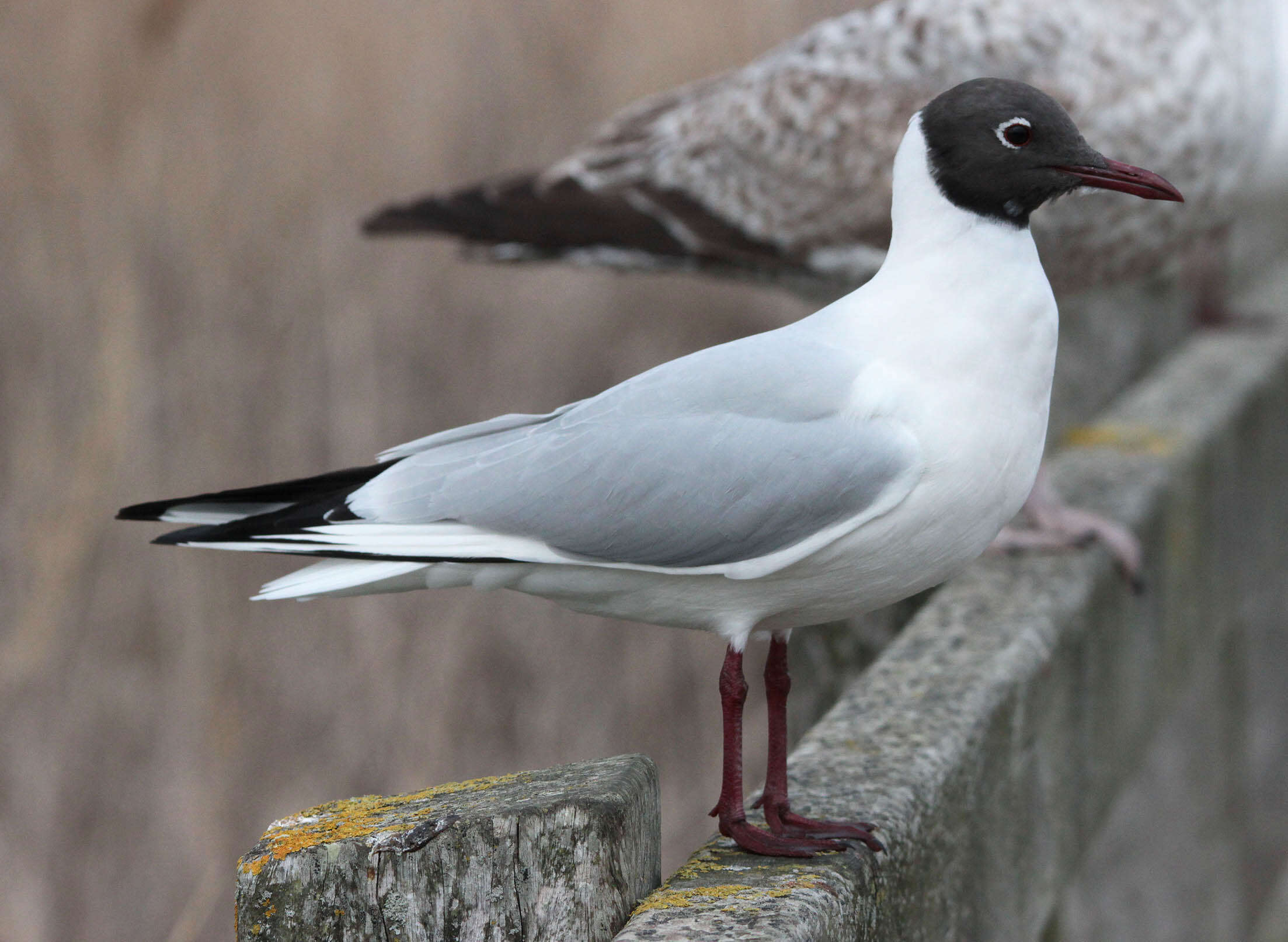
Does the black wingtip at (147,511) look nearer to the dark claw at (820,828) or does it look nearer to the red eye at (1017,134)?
the dark claw at (820,828)

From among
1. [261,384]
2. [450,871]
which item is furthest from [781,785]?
[261,384]

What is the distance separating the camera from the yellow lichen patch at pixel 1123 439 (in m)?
3.24

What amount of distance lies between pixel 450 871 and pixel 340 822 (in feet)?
0.36

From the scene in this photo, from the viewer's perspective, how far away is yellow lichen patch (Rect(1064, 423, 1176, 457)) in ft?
10.6

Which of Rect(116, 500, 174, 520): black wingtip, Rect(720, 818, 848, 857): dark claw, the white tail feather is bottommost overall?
Rect(720, 818, 848, 857): dark claw

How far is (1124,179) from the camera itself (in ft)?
5.51

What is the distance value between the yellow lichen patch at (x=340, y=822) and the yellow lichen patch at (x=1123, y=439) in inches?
88.7

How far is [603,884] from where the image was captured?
1.30 meters

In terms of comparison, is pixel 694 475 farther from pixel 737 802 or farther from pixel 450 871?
pixel 450 871

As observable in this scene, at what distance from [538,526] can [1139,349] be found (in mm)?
3365

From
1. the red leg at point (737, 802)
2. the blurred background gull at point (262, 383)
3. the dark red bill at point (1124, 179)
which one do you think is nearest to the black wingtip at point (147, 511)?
the red leg at point (737, 802)

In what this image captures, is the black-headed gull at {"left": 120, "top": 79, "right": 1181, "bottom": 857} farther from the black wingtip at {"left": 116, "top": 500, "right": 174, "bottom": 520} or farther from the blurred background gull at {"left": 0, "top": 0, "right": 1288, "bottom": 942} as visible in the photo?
the blurred background gull at {"left": 0, "top": 0, "right": 1288, "bottom": 942}

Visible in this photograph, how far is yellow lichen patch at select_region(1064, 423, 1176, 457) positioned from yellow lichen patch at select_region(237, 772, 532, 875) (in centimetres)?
225

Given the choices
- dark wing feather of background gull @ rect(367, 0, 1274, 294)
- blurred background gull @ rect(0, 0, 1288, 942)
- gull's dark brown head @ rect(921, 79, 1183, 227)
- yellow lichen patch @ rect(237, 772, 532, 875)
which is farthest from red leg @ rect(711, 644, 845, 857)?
dark wing feather of background gull @ rect(367, 0, 1274, 294)
